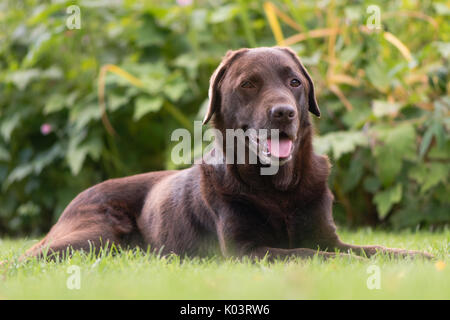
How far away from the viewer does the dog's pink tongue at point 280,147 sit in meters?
3.07

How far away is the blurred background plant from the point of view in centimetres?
546

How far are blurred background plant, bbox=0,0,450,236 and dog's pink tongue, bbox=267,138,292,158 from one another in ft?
7.51

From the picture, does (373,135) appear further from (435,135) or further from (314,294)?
(314,294)

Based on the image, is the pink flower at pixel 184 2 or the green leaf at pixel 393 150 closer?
the green leaf at pixel 393 150

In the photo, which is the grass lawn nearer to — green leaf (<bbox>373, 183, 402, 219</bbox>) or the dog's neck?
the dog's neck

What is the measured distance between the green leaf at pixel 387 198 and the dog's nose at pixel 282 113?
106 inches

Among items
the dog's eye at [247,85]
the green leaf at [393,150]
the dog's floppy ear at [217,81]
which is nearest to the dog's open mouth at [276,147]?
the dog's eye at [247,85]

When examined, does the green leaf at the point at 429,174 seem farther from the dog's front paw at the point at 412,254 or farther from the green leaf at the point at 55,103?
the green leaf at the point at 55,103

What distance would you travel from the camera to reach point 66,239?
3443 millimetres

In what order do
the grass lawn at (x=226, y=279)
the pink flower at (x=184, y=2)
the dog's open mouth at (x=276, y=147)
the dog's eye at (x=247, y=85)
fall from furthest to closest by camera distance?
the pink flower at (x=184, y=2) → the dog's eye at (x=247, y=85) → the dog's open mouth at (x=276, y=147) → the grass lawn at (x=226, y=279)

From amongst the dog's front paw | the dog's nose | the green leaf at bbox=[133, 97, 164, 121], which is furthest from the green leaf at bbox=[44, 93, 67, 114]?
the dog's front paw

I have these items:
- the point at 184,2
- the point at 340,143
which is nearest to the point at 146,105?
the point at 184,2

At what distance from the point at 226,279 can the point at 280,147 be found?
0.93 m

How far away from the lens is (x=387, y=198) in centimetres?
540
